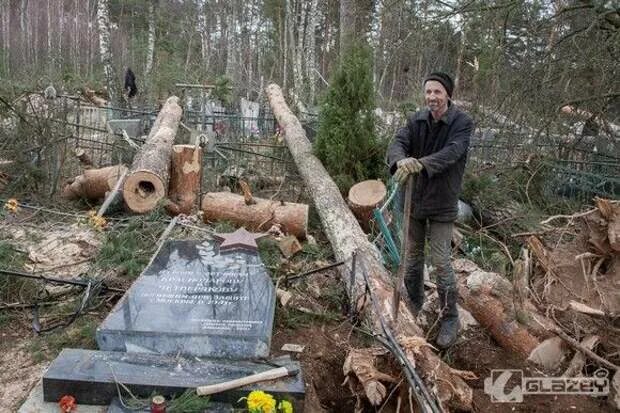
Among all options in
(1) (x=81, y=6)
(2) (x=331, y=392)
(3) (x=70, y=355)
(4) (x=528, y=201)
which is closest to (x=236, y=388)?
(2) (x=331, y=392)

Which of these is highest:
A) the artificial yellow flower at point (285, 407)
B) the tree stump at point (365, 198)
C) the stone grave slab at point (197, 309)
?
the tree stump at point (365, 198)

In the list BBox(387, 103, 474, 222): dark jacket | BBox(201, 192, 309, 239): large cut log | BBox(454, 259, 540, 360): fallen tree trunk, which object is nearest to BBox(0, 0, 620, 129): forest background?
BBox(201, 192, 309, 239): large cut log

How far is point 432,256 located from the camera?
4.07 m

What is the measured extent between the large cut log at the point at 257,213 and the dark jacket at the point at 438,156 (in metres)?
2.12

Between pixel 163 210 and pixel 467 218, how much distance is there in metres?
4.04

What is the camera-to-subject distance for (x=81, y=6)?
97.2 feet

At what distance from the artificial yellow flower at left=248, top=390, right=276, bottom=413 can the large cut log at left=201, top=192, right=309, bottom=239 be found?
3.31 metres

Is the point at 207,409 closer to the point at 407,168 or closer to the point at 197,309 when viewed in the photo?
the point at 197,309

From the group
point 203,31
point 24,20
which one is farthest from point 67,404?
point 24,20

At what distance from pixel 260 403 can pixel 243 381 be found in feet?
1.10

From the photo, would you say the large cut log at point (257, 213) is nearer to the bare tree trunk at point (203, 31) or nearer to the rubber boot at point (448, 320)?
the rubber boot at point (448, 320)

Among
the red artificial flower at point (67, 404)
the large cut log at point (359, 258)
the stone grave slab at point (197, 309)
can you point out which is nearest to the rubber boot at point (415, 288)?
the large cut log at point (359, 258)

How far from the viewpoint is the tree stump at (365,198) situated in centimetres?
634

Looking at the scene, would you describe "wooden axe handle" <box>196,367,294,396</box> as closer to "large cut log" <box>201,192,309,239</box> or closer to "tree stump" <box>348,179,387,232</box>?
"large cut log" <box>201,192,309,239</box>
